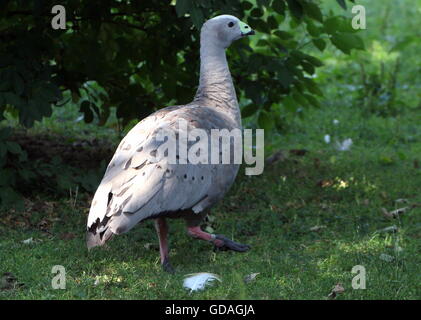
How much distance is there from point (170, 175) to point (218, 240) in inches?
32.8

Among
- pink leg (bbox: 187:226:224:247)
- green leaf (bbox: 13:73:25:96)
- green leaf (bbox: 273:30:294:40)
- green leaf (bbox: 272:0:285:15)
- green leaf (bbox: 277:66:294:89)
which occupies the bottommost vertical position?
pink leg (bbox: 187:226:224:247)

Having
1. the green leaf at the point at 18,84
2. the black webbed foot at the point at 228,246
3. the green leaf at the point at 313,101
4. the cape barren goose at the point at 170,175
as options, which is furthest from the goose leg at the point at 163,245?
the green leaf at the point at 313,101

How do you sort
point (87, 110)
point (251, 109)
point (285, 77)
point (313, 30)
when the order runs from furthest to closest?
point (251, 109)
point (87, 110)
point (313, 30)
point (285, 77)

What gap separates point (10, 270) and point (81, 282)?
60cm

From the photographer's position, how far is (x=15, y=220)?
6.63 metres

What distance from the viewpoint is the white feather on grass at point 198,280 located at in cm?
506

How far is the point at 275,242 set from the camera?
6.32 metres

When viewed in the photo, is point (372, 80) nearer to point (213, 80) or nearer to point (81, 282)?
point (213, 80)

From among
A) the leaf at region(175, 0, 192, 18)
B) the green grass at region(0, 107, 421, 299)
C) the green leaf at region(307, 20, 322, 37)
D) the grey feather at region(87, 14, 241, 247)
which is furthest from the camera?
the green leaf at region(307, 20, 322, 37)

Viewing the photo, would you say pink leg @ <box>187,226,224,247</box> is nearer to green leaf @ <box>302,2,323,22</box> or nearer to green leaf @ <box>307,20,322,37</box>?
green leaf @ <box>302,2,323,22</box>

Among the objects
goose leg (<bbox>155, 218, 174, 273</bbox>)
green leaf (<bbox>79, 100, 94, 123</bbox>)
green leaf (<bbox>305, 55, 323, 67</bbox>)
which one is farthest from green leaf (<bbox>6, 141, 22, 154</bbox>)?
green leaf (<bbox>305, 55, 323, 67</bbox>)

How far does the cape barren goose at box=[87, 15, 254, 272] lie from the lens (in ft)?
17.3

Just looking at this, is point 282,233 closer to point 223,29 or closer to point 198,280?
point 198,280

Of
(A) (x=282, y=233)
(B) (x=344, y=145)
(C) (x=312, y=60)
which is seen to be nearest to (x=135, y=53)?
(C) (x=312, y=60)
